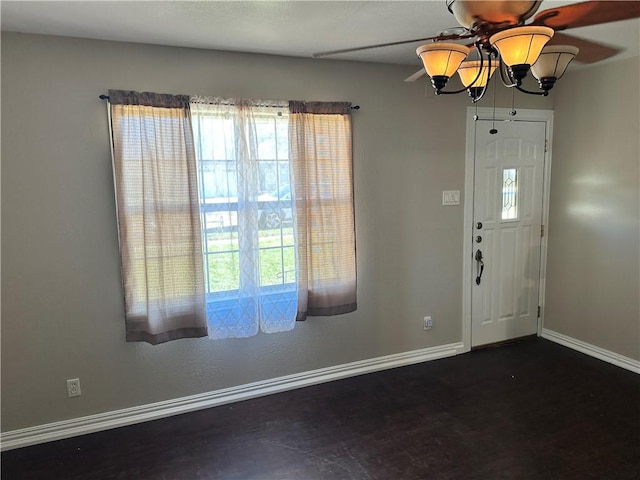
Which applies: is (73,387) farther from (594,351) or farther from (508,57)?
(594,351)

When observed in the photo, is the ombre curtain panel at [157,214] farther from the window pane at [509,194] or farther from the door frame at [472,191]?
the window pane at [509,194]

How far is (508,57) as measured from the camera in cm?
141

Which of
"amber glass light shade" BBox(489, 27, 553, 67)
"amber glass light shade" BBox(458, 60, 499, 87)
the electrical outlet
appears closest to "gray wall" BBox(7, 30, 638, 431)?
the electrical outlet

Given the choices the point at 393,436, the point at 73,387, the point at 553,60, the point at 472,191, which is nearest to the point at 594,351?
the point at 472,191

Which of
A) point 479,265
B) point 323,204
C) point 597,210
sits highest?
point 323,204

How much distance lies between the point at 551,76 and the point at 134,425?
302 centimetres

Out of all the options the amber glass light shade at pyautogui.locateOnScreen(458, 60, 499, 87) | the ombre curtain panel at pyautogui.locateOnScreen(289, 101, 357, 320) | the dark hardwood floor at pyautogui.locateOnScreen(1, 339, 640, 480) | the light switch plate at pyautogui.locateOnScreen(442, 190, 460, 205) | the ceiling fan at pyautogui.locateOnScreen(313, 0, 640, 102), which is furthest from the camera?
the light switch plate at pyautogui.locateOnScreen(442, 190, 460, 205)

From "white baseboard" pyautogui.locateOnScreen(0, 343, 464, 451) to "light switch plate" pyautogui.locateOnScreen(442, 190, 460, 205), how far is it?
1.25 m

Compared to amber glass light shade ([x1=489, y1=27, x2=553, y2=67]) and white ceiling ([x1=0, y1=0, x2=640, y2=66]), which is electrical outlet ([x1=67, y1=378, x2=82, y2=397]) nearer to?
white ceiling ([x1=0, y1=0, x2=640, y2=66])

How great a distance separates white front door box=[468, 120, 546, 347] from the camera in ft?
12.0

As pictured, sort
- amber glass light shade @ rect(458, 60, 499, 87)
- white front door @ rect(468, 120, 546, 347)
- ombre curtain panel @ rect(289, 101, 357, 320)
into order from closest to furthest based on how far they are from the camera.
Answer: amber glass light shade @ rect(458, 60, 499, 87), ombre curtain panel @ rect(289, 101, 357, 320), white front door @ rect(468, 120, 546, 347)

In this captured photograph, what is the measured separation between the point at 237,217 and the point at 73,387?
145cm

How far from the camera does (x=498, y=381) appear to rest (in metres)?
3.23

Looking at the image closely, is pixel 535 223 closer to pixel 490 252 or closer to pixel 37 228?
pixel 490 252
